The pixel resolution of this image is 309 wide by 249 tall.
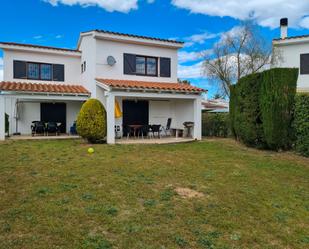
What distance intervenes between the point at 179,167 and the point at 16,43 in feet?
52.7

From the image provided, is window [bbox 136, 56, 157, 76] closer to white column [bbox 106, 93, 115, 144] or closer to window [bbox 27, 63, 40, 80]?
white column [bbox 106, 93, 115, 144]

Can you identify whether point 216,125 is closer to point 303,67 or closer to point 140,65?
point 140,65

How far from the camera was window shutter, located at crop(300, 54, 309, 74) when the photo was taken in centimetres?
2092

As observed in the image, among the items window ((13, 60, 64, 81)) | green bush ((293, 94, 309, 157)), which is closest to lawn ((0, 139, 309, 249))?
green bush ((293, 94, 309, 157))

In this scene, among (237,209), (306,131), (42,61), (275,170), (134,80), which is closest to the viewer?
(237,209)

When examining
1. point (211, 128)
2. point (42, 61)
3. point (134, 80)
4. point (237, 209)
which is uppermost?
point (42, 61)

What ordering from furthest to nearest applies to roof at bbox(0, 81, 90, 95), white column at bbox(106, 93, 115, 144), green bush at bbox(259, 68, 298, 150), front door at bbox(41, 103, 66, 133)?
front door at bbox(41, 103, 66, 133)
roof at bbox(0, 81, 90, 95)
white column at bbox(106, 93, 115, 144)
green bush at bbox(259, 68, 298, 150)

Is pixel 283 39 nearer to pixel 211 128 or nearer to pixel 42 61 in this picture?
pixel 211 128

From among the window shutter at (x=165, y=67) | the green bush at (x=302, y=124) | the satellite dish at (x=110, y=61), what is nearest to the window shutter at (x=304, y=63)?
the window shutter at (x=165, y=67)

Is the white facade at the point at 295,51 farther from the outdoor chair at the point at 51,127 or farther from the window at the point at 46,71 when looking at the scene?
the outdoor chair at the point at 51,127

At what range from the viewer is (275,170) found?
980 centimetres

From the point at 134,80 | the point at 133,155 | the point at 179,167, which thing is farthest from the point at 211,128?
the point at 179,167

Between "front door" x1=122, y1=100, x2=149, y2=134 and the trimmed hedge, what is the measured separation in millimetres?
7563

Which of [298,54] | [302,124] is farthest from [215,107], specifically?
[302,124]
